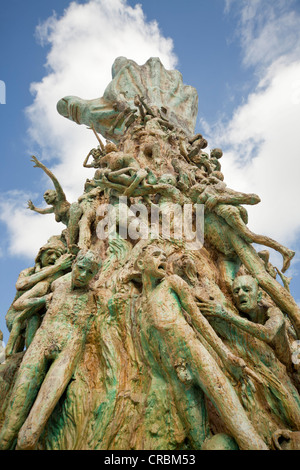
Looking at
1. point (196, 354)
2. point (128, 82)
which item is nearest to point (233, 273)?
point (196, 354)

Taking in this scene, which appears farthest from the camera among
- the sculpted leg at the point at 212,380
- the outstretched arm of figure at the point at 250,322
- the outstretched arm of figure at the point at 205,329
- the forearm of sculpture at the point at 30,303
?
the forearm of sculpture at the point at 30,303

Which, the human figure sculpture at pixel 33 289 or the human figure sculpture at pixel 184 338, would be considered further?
the human figure sculpture at pixel 33 289

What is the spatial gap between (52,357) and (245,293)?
250 cm

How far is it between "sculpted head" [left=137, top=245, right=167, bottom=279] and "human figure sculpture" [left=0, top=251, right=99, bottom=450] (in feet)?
2.02

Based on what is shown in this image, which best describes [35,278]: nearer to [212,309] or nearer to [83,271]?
[83,271]

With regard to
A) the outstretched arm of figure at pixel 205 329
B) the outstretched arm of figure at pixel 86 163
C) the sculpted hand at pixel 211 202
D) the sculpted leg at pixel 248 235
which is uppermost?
the outstretched arm of figure at pixel 86 163

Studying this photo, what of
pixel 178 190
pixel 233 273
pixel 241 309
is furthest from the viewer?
pixel 178 190

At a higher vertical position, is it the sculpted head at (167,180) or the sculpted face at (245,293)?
the sculpted head at (167,180)

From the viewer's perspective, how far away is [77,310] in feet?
14.4

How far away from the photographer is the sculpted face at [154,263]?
14.1 ft

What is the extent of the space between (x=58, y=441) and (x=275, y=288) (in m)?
3.15

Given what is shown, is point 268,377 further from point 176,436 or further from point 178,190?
point 178,190

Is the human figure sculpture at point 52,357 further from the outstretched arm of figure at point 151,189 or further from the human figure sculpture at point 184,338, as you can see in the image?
the outstretched arm of figure at point 151,189

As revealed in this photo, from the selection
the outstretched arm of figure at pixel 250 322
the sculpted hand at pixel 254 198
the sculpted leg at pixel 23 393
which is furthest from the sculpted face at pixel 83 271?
the sculpted hand at pixel 254 198
